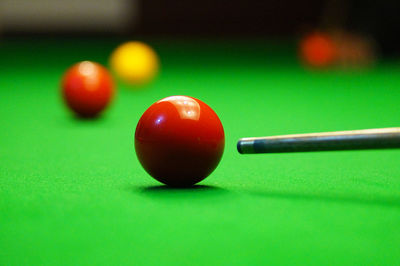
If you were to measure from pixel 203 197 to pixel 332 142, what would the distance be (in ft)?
1.46

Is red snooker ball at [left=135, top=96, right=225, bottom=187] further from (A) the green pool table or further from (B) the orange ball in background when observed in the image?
(B) the orange ball in background

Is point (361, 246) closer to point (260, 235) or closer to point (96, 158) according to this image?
point (260, 235)

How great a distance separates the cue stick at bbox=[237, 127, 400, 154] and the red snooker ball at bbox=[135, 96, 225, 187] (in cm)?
14

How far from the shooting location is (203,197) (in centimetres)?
213

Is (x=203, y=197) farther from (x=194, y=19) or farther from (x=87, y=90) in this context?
(x=194, y=19)

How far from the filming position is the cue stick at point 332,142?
1975 millimetres

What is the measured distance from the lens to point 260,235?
173cm

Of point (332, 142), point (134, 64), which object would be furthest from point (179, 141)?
point (134, 64)

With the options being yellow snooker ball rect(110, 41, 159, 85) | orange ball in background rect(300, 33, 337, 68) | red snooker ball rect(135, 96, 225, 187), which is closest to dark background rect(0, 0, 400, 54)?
orange ball in background rect(300, 33, 337, 68)

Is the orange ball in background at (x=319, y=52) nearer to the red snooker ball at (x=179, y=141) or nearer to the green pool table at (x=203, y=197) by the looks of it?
the green pool table at (x=203, y=197)

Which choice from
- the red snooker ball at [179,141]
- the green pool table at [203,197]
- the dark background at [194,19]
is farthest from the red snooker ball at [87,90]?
the dark background at [194,19]

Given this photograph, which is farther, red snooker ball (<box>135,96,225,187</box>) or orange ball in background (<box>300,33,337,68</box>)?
orange ball in background (<box>300,33,337,68</box>)

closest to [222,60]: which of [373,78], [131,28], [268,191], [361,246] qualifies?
[373,78]

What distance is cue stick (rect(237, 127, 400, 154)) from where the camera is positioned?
6.48ft
